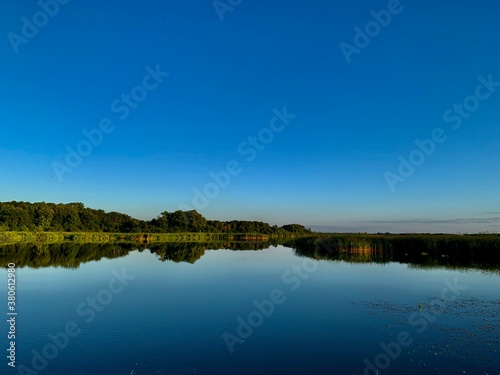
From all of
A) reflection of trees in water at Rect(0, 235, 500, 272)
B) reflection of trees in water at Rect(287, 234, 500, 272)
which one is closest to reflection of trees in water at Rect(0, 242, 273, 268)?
reflection of trees in water at Rect(0, 235, 500, 272)

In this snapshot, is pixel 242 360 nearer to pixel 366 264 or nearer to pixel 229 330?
pixel 229 330

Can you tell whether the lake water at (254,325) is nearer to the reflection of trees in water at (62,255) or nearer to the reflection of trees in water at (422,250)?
the reflection of trees in water at (62,255)

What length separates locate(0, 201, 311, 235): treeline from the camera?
8200 cm

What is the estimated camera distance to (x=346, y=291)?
66.9 ft

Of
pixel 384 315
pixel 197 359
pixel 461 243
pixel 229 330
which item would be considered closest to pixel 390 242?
pixel 461 243

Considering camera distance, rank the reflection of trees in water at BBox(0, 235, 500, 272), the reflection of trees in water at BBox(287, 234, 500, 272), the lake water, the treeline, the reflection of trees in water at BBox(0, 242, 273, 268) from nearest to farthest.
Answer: the lake water → the reflection of trees in water at BBox(0, 242, 273, 268) → the reflection of trees in water at BBox(0, 235, 500, 272) → the reflection of trees in water at BBox(287, 234, 500, 272) → the treeline

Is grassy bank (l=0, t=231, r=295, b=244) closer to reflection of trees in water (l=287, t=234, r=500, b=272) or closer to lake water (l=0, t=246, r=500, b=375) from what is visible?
lake water (l=0, t=246, r=500, b=375)

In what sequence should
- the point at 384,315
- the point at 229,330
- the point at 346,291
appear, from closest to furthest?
the point at 229,330
the point at 384,315
the point at 346,291

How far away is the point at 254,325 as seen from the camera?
13.6m

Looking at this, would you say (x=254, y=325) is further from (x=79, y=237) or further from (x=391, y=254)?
(x=79, y=237)

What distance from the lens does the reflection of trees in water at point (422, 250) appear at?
109 ft

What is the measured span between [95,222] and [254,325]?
4095 inches

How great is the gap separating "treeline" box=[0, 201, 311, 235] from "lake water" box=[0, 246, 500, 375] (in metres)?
56.3

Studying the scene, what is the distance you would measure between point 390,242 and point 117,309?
36.6m
